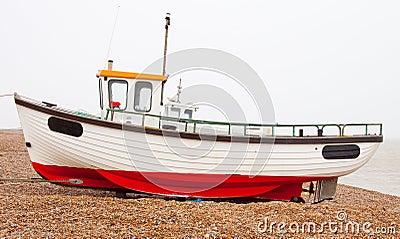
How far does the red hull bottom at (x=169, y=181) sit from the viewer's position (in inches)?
255

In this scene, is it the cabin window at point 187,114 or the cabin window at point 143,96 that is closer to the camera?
the cabin window at point 143,96

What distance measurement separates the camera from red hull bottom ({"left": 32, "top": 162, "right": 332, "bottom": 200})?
21.2 feet

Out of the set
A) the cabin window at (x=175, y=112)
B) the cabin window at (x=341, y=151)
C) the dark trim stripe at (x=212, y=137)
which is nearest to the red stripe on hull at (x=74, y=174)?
the dark trim stripe at (x=212, y=137)

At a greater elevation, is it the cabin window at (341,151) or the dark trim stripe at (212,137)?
the dark trim stripe at (212,137)

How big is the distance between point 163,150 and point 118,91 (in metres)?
1.73

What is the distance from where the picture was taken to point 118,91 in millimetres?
7004

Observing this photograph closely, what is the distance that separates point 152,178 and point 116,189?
2.75 ft

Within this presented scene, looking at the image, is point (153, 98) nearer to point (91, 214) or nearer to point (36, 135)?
point (36, 135)

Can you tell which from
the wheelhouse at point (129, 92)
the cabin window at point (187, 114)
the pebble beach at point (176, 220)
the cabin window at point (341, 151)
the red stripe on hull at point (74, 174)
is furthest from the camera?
the cabin window at point (187, 114)

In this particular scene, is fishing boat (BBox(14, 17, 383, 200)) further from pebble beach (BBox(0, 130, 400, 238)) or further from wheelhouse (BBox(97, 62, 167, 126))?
pebble beach (BBox(0, 130, 400, 238))

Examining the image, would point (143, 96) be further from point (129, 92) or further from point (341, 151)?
point (341, 151)

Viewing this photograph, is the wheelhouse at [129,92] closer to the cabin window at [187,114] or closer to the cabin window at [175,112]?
the cabin window at [175,112]

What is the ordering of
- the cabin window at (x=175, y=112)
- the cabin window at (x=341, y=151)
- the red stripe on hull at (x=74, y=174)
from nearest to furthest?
1. the red stripe on hull at (x=74, y=174)
2. the cabin window at (x=341, y=151)
3. the cabin window at (x=175, y=112)

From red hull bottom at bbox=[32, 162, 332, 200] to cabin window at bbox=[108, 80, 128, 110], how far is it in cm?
154
